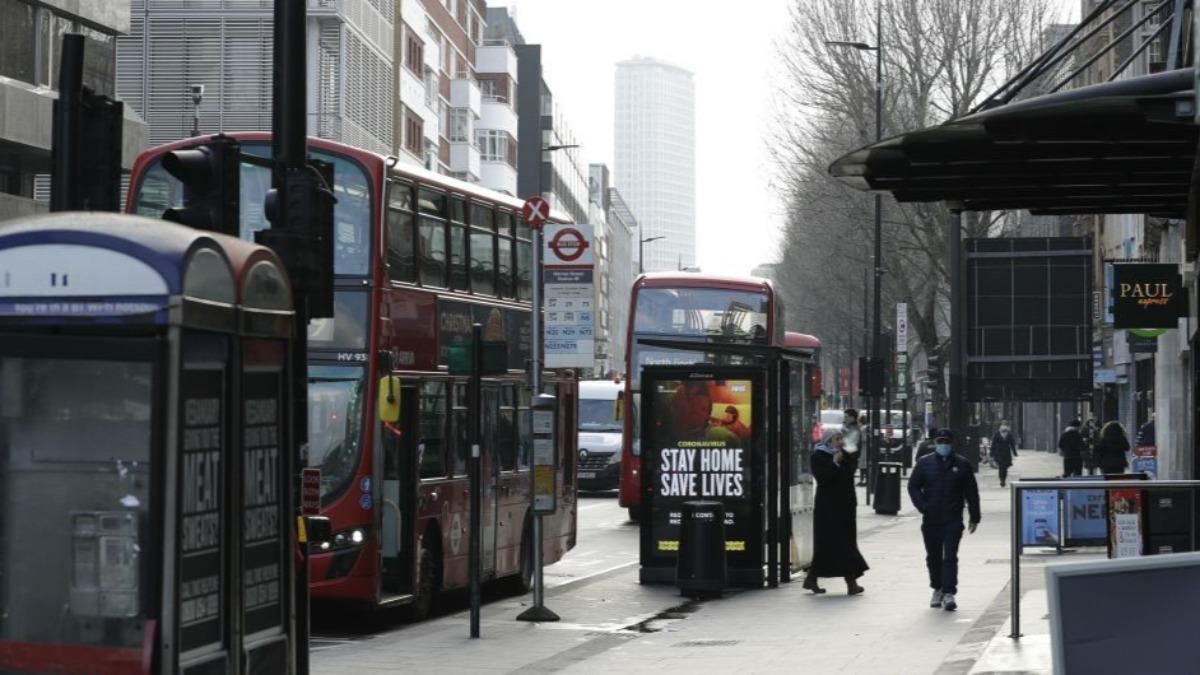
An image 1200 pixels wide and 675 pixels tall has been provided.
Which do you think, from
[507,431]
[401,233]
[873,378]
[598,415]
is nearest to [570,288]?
[401,233]

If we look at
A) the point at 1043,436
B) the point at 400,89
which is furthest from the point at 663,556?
the point at 1043,436

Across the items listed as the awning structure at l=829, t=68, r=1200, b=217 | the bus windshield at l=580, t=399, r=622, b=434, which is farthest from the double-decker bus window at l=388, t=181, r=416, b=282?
the bus windshield at l=580, t=399, r=622, b=434

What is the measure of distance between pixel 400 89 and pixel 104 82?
24490 millimetres

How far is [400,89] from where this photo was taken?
226 ft

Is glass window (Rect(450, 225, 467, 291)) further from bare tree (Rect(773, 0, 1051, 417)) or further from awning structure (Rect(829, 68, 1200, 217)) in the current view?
bare tree (Rect(773, 0, 1051, 417))

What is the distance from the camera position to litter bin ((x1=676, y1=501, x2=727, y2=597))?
70.3ft

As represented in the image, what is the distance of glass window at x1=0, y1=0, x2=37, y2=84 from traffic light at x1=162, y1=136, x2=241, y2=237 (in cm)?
3010

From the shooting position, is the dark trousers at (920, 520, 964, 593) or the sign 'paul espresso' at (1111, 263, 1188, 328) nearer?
the dark trousers at (920, 520, 964, 593)

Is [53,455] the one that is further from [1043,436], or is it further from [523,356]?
[1043,436]

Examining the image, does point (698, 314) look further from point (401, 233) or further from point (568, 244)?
point (401, 233)

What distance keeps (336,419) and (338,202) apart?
1747mm

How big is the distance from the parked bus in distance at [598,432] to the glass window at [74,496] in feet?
120

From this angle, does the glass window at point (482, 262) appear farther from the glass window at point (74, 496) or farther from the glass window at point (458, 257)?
the glass window at point (74, 496)

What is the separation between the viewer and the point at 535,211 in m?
19.6
